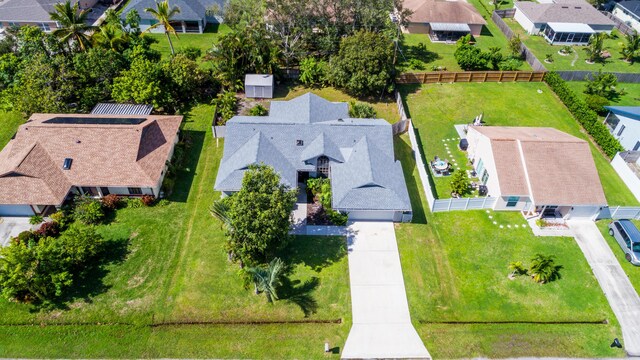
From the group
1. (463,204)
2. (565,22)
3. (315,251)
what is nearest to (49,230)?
(315,251)

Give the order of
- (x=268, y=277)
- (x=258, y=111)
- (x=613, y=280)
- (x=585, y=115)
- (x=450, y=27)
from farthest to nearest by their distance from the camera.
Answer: (x=450, y=27), (x=585, y=115), (x=258, y=111), (x=613, y=280), (x=268, y=277)

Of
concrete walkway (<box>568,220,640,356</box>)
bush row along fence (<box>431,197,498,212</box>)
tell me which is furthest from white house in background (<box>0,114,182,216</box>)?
concrete walkway (<box>568,220,640,356</box>)

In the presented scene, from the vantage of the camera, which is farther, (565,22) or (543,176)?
(565,22)

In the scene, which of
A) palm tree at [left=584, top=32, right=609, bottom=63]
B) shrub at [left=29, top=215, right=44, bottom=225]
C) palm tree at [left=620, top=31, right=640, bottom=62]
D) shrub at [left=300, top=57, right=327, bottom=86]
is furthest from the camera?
palm tree at [left=620, top=31, right=640, bottom=62]

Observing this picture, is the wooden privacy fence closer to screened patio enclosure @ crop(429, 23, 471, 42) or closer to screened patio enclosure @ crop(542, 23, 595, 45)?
screened patio enclosure @ crop(429, 23, 471, 42)

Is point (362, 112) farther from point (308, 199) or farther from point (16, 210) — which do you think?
point (16, 210)

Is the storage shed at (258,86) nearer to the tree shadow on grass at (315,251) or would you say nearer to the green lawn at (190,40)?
the green lawn at (190,40)
